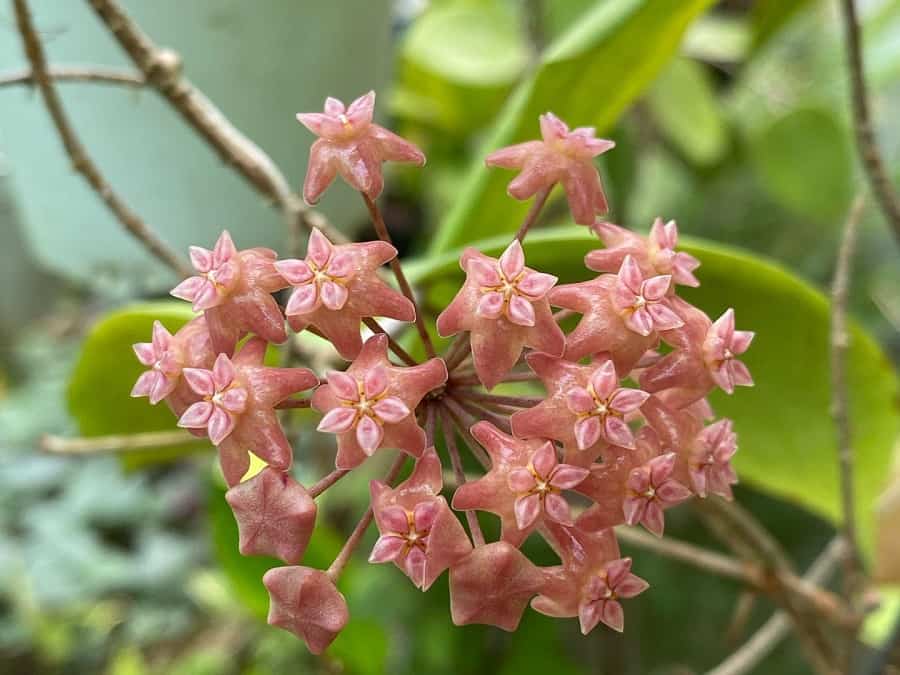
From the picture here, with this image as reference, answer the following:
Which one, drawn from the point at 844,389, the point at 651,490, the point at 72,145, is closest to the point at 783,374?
the point at 844,389

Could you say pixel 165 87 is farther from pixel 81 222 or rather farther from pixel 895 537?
pixel 895 537

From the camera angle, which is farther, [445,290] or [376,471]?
[376,471]

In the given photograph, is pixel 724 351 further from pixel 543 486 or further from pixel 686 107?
pixel 686 107

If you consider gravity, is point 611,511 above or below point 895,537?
above

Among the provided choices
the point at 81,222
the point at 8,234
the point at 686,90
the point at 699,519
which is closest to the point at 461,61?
the point at 686,90

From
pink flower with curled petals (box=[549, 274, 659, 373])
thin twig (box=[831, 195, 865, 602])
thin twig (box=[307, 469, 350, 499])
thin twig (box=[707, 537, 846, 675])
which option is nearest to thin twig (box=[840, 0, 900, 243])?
thin twig (box=[831, 195, 865, 602])

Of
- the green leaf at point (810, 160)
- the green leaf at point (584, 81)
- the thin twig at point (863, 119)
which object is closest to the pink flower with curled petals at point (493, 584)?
the green leaf at point (584, 81)

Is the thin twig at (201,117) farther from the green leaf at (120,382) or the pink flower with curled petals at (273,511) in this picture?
the pink flower with curled petals at (273,511)
